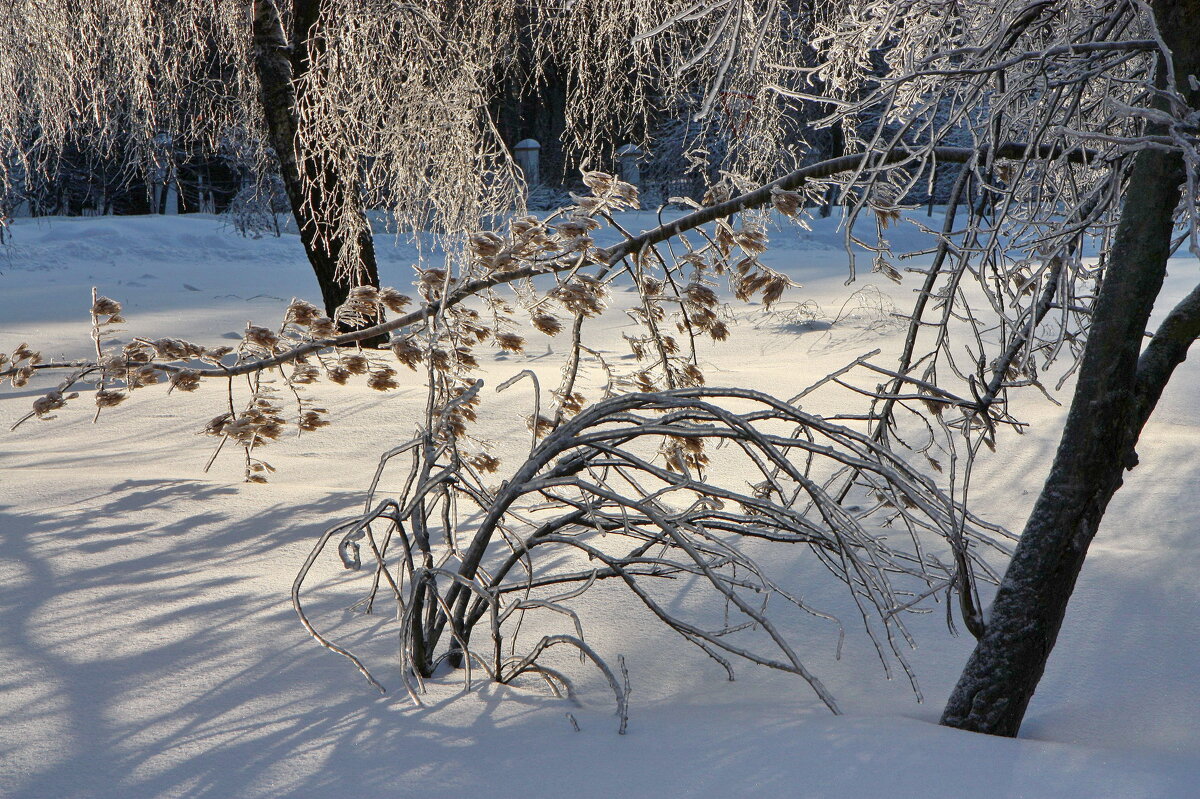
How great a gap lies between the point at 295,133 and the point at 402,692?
4166mm

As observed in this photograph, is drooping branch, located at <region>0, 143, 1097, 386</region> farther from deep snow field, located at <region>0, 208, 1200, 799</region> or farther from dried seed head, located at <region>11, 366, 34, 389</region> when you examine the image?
deep snow field, located at <region>0, 208, 1200, 799</region>

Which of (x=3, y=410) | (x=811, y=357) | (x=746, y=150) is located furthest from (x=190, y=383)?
(x=811, y=357)

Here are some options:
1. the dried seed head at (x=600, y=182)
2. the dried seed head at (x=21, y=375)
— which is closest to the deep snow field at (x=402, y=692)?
the dried seed head at (x=21, y=375)

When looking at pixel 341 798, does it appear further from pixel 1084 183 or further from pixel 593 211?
pixel 1084 183

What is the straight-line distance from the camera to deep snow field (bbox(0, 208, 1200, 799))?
150cm

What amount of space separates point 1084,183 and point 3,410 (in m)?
4.79

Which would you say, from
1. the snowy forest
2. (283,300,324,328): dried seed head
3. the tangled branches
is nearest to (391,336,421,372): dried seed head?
the snowy forest

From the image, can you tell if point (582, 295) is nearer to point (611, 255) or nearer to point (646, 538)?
point (611, 255)

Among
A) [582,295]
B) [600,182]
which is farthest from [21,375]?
[600,182]

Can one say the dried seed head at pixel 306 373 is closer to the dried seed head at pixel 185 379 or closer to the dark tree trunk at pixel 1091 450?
the dried seed head at pixel 185 379

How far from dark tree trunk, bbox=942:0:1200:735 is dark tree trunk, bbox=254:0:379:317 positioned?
145 inches

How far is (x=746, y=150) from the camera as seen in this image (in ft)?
13.3

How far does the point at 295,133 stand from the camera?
5.29m

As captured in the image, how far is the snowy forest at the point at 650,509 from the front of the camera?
161 centimetres
